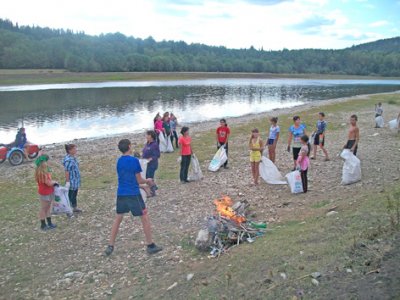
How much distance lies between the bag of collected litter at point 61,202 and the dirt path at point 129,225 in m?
0.31

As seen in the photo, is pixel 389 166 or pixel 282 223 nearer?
pixel 282 223

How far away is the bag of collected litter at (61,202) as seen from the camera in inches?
369

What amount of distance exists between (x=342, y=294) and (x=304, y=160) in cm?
537

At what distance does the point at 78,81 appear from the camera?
86688 mm

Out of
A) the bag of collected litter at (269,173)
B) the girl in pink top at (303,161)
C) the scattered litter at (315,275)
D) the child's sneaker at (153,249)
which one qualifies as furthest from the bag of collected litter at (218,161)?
the scattered litter at (315,275)

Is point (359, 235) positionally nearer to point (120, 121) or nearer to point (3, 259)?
point (3, 259)

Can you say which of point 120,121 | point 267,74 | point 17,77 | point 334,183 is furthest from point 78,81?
point 334,183

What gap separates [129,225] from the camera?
9.10 metres

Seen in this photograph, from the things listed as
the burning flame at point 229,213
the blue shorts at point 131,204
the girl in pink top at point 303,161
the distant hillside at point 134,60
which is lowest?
the burning flame at point 229,213

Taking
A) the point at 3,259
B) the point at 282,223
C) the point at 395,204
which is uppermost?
the point at 395,204

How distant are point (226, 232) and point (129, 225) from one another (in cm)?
267

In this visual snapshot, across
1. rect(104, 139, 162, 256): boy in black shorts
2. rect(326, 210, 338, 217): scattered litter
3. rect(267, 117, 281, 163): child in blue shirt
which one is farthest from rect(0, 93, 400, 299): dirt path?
rect(104, 139, 162, 256): boy in black shorts

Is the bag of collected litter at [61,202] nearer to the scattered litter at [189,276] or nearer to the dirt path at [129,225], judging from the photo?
the dirt path at [129,225]

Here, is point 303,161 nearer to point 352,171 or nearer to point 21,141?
point 352,171
